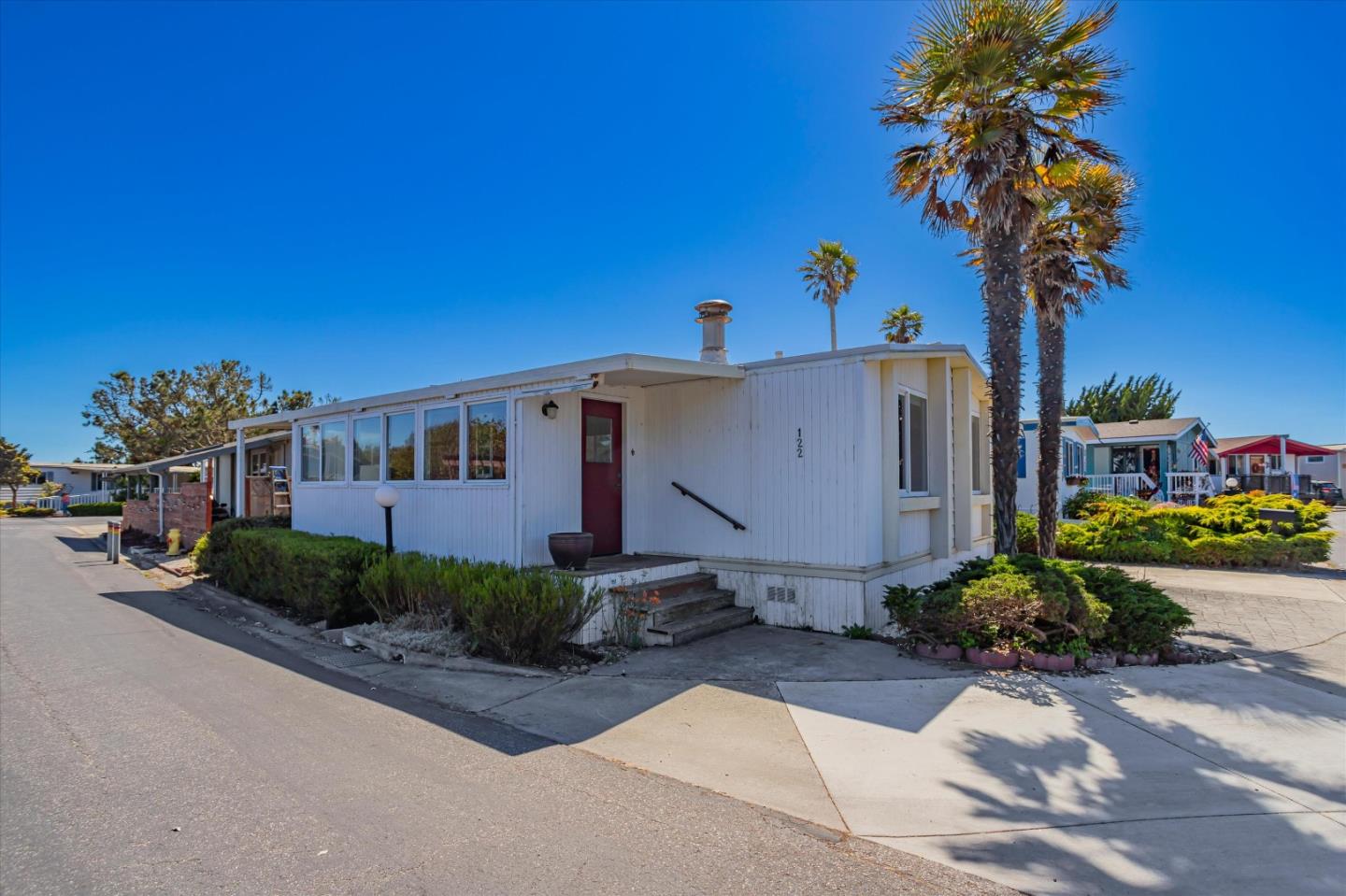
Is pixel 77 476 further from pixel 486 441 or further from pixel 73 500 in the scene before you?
pixel 486 441

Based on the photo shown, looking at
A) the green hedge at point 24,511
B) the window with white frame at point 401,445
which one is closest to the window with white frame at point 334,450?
the window with white frame at point 401,445

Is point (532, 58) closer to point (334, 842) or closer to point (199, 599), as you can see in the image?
point (199, 599)

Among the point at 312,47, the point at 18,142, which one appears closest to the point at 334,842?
the point at 312,47

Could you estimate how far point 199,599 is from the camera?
1091 centimetres

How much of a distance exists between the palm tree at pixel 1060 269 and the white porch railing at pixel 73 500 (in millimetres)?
47918

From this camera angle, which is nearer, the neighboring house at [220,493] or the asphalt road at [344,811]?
the asphalt road at [344,811]

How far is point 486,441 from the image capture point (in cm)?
874

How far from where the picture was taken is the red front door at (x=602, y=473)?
353 inches

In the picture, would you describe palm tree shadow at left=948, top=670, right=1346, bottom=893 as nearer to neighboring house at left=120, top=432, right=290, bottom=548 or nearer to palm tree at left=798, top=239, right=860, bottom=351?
neighboring house at left=120, top=432, right=290, bottom=548

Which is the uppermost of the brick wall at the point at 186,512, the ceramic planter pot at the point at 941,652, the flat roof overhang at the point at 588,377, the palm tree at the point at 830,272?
the palm tree at the point at 830,272

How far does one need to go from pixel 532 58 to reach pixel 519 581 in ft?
29.2

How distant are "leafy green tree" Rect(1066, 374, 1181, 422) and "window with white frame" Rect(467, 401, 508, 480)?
43.7m

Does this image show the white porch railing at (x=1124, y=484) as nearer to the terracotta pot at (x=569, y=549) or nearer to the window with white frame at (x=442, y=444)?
the terracotta pot at (x=569, y=549)

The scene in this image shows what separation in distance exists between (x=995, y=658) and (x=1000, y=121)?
21.5 ft
